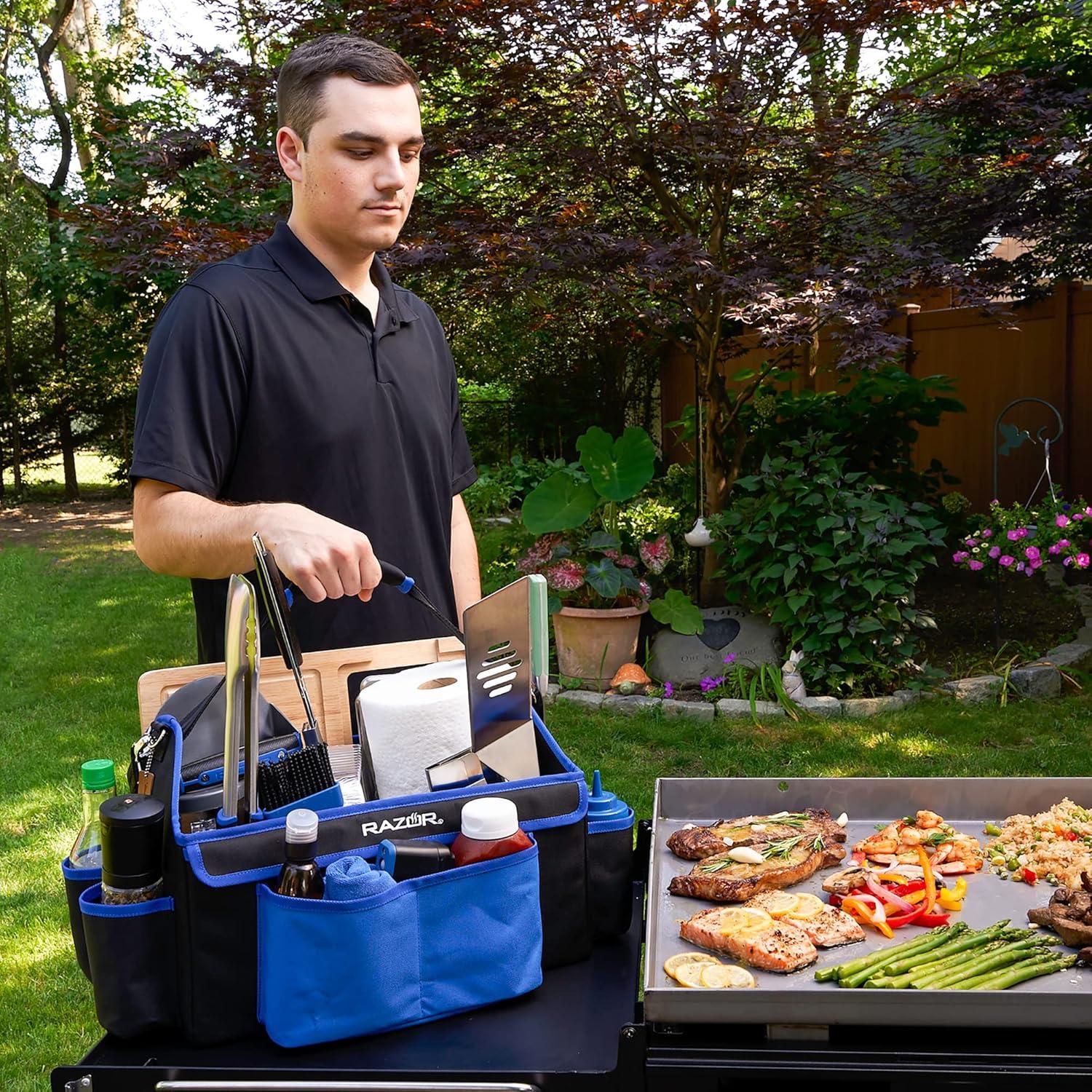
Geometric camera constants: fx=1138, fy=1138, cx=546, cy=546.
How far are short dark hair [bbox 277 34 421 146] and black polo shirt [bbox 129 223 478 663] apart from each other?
24 centimetres

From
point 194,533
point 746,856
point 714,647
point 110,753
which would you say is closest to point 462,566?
point 194,533

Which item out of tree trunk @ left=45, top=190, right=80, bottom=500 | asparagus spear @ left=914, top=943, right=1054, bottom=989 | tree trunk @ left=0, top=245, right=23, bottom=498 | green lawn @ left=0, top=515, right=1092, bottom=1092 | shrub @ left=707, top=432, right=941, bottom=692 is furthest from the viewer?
tree trunk @ left=45, top=190, right=80, bottom=500

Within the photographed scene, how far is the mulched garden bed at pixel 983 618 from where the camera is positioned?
5664 mm

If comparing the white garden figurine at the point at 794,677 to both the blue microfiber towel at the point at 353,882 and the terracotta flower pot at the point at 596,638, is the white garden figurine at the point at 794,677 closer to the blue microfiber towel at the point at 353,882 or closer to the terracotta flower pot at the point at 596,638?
the terracotta flower pot at the point at 596,638

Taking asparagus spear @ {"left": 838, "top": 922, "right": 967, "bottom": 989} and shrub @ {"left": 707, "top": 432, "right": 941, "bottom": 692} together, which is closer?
asparagus spear @ {"left": 838, "top": 922, "right": 967, "bottom": 989}

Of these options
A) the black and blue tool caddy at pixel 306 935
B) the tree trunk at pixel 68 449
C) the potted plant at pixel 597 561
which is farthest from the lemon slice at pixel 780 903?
the tree trunk at pixel 68 449

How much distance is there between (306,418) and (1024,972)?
4.22 feet

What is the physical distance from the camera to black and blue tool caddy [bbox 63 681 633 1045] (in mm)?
1111

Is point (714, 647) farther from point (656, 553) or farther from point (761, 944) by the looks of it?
point (761, 944)

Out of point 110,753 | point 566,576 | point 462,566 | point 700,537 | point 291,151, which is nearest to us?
point 291,151

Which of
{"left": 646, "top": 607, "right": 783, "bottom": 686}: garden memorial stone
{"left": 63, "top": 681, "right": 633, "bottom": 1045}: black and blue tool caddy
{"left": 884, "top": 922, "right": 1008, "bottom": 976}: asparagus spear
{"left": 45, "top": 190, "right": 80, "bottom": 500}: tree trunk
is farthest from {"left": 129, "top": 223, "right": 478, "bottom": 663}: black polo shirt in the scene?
{"left": 45, "top": 190, "right": 80, "bottom": 500}: tree trunk

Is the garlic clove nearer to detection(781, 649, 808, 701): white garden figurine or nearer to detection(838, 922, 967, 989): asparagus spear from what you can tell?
detection(838, 922, 967, 989): asparagus spear

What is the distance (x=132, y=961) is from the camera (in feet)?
3.70

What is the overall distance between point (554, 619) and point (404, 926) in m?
4.49
